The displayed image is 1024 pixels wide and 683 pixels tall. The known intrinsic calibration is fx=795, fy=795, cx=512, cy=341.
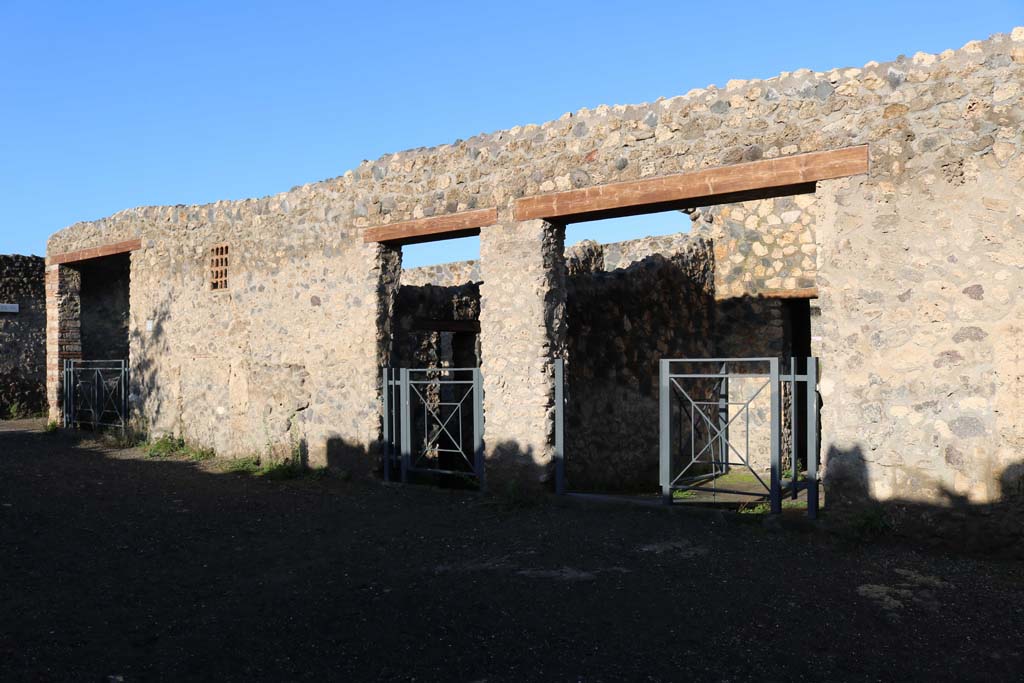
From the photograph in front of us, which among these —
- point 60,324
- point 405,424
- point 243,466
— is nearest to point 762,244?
point 405,424

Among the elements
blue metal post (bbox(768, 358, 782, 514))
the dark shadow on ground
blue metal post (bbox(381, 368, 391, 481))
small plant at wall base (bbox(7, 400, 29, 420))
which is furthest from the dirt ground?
small plant at wall base (bbox(7, 400, 29, 420))

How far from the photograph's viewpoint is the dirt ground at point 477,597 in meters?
3.89

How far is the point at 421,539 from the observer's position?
6.46 m

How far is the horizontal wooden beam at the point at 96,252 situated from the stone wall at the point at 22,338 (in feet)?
10.0

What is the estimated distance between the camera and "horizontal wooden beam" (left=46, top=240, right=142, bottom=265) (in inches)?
481

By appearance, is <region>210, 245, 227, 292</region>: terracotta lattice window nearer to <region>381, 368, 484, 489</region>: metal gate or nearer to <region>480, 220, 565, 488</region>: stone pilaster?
<region>381, 368, 484, 489</region>: metal gate

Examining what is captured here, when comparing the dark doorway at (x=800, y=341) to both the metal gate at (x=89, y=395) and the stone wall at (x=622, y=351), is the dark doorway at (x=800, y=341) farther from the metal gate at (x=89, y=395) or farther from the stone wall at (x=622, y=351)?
the metal gate at (x=89, y=395)

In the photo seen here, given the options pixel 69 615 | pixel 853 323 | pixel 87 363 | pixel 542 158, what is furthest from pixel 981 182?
pixel 87 363

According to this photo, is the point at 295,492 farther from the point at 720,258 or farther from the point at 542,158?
the point at 720,258

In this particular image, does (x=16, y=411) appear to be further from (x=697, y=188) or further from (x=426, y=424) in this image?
(x=697, y=188)

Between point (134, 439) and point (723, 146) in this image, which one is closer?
point (723, 146)

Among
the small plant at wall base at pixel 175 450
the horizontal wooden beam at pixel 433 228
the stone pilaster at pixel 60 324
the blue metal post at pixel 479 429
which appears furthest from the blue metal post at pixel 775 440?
the stone pilaster at pixel 60 324

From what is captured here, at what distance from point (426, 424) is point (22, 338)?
37.4ft

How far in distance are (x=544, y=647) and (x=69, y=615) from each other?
2761 millimetres
